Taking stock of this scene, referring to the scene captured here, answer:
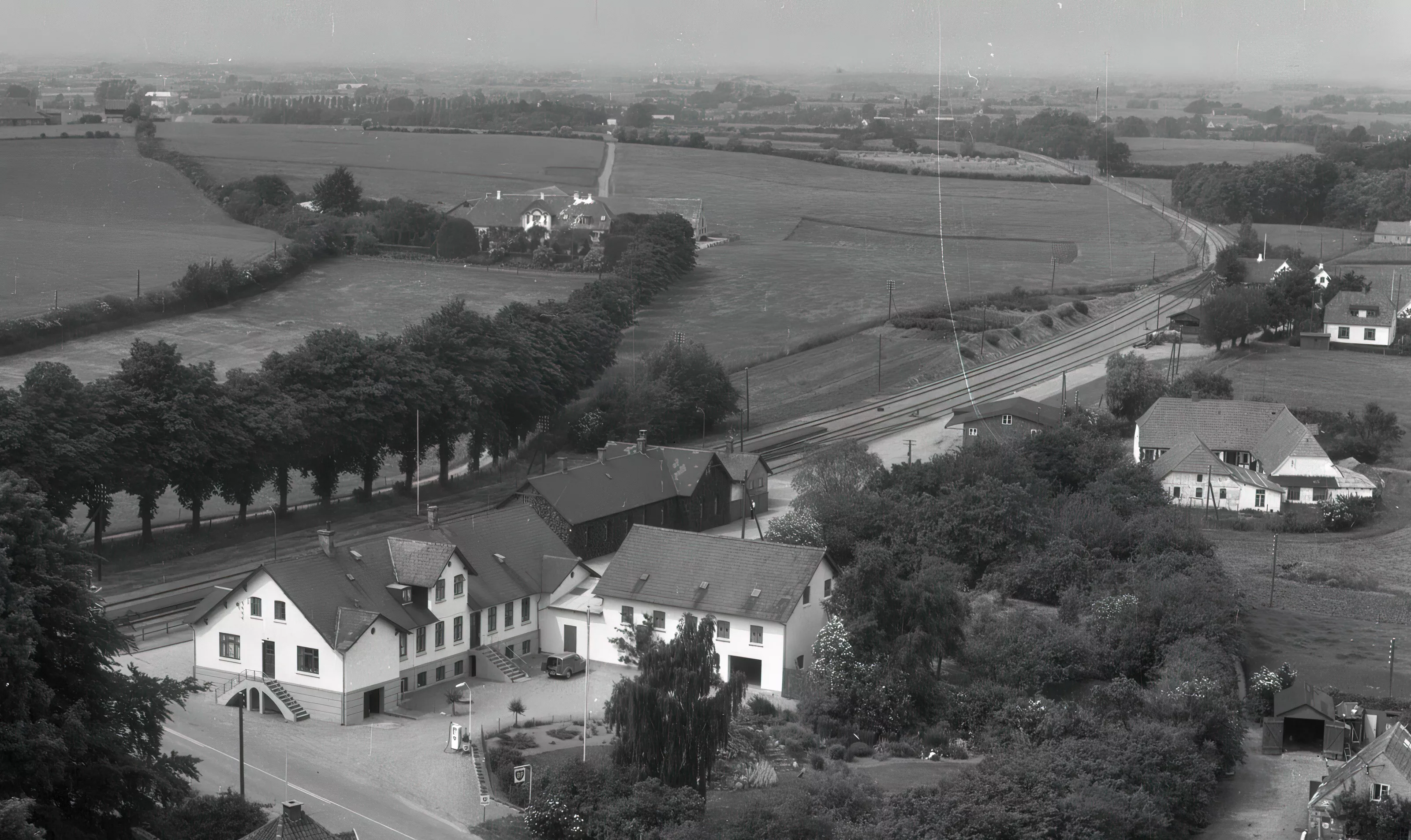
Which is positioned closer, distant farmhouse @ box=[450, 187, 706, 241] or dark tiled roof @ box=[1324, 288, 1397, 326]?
dark tiled roof @ box=[1324, 288, 1397, 326]

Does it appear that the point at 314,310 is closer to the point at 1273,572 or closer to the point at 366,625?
the point at 366,625

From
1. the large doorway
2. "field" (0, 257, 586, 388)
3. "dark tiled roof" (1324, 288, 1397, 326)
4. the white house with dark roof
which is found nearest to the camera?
the white house with dark roof

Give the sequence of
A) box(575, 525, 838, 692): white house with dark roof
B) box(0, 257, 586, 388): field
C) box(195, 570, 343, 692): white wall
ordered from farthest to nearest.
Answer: box(0, 257, 586, 388): field → box(575, 525, 838, 692): white house with dark roof → box(195, 570, 343, 692): white wall

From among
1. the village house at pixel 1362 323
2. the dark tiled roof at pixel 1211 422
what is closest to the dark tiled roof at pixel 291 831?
the dark tiled roof at pixel 1211 422

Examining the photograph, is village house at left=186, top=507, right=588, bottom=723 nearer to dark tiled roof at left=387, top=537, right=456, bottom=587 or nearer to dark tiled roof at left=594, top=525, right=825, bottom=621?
dark tiled roof at left=387, top=537, right=456, bottom=587

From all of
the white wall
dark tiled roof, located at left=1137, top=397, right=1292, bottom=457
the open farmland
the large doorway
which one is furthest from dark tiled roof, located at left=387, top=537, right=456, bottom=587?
the open farmland

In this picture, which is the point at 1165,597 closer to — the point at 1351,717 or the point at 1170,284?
the point at 1351,717

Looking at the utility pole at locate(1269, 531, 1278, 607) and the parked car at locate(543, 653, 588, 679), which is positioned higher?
the parked car at locate(543, 653, 588, 679)
